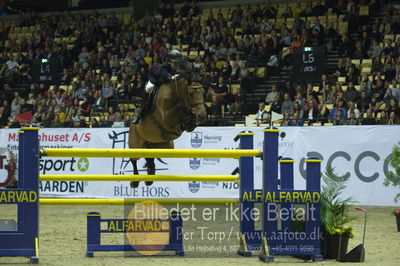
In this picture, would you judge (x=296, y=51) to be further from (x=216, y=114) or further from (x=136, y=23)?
(x=136, y=23)

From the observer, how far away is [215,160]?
1559cm

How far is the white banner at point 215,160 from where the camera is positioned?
46.1ft

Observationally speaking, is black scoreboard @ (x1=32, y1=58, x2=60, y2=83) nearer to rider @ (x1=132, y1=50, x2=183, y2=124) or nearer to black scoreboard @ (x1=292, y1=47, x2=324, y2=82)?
black scoreboard @ (x1=292, y1=47, x2=324, y2=82)

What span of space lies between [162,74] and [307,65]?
7933mm

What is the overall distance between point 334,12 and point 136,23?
8.01 meters

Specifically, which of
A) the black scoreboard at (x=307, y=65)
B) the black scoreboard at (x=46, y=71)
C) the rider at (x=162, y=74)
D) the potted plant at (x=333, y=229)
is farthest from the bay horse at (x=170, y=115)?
the black scoreboard at (x=46, y=71)

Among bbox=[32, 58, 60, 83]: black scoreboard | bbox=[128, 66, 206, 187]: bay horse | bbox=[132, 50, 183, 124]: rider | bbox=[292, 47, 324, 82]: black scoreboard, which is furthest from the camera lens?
bbox=[32, 58, 60, 83]: black scoreboard

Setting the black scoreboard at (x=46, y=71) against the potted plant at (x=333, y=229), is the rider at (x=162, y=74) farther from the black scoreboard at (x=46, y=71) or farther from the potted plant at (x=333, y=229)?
the black scoreboard at (x=46, y=71)

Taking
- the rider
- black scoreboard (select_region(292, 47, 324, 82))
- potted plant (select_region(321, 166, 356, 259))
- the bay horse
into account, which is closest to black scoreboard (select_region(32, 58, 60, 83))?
black scoreboard (select_region(292, 47, 324, 82))

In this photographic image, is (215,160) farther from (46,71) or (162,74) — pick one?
(46,71)

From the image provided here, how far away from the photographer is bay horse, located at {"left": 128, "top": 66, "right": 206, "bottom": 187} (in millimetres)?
9031

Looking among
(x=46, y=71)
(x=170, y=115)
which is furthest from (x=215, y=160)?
(x=46, y=71)

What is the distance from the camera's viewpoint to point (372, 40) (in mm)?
18672

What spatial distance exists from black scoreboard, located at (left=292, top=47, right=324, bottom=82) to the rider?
7.36 metres
